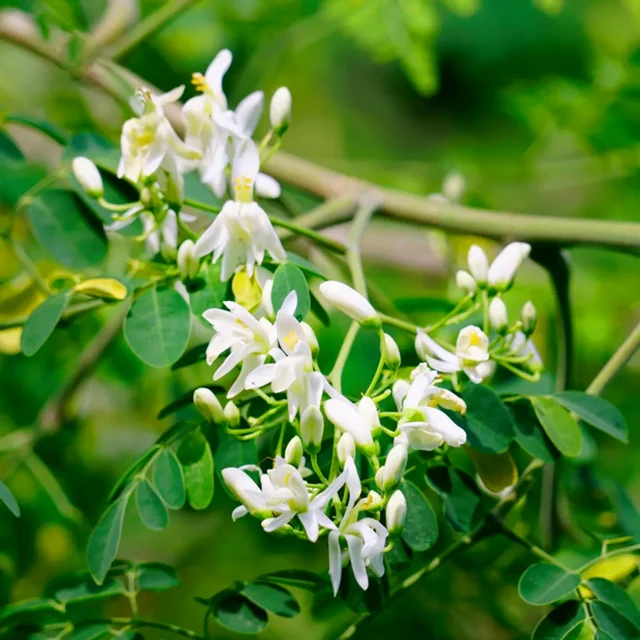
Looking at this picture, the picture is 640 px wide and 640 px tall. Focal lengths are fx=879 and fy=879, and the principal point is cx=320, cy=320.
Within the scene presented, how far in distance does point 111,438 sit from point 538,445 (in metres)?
0.98

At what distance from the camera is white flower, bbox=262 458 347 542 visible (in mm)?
454

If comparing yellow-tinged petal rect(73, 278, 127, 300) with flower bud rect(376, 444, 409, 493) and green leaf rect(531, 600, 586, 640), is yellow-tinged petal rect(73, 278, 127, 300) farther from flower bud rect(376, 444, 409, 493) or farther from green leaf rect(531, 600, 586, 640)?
green leaf rect(531, 600, 586, 640)

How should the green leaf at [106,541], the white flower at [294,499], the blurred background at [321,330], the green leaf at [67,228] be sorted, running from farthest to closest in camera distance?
the blurred background at [321,330] → the green leaf at [67,228] → the green leaf at [106,541] → the white flower at [294,499]

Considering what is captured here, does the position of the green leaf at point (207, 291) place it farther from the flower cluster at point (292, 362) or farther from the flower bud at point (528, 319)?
the flower bud at point (528, 319)

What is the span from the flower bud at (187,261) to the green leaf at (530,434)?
0.24 meters

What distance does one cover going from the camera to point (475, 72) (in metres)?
2.89

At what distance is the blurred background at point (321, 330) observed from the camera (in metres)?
0.91

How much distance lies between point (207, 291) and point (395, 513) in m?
0.20

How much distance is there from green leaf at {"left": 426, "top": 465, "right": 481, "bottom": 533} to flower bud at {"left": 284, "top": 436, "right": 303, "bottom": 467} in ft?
0.43

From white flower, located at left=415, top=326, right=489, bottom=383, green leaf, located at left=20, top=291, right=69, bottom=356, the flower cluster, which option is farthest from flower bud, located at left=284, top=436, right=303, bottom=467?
green leaf, located at left=20, top=291, right=69, bottom=356

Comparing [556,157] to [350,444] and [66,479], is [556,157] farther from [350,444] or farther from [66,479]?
[350,444]

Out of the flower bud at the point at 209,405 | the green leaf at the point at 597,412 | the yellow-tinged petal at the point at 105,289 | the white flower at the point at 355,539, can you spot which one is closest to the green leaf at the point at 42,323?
the yellow-tinged petal at the point at 105,289

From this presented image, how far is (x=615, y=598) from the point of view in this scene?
561 mm

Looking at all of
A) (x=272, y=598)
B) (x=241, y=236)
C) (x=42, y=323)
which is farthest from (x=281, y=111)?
(x=272, y=598)
